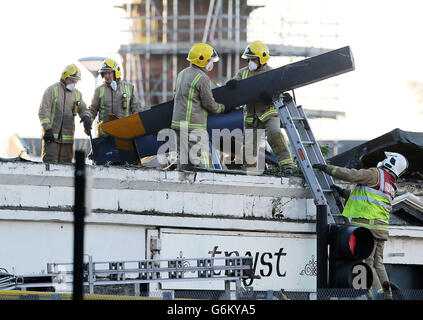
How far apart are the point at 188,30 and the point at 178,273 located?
154 feet

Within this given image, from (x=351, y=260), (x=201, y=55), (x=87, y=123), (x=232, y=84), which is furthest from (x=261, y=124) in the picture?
(x=351, y=260)

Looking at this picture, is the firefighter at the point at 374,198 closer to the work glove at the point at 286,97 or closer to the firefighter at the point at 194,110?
the work glove at the point at 286,97

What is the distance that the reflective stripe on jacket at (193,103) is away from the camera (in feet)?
32.3

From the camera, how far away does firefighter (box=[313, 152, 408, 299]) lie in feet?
29.8

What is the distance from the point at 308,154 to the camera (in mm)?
9711

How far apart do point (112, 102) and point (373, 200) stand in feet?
12.1

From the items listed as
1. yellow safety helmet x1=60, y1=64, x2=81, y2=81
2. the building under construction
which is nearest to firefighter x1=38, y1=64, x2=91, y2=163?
yellow safety helmet x1=60, y1=64, x2=81, y2=81

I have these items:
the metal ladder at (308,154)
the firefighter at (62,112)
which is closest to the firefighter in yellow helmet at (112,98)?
the firefighter at (62,112)

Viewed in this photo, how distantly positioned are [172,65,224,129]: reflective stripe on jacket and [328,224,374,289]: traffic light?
2.27m

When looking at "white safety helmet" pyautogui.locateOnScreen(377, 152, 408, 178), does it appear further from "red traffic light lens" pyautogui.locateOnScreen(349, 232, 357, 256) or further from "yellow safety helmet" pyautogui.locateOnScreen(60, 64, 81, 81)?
"yellow safety helmet" pyautogui.locateOnScreen(60, 64, 81, 81)

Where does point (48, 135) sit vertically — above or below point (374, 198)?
above

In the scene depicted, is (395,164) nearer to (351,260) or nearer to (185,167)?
(351,260)

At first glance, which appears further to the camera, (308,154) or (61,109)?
(61,109)

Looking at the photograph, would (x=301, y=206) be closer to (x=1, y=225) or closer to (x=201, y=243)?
(x=201, y=243)
